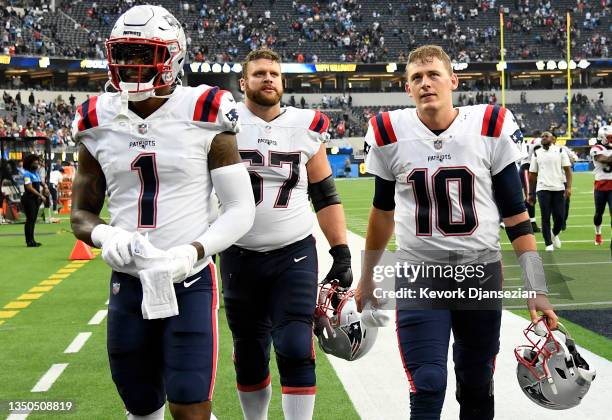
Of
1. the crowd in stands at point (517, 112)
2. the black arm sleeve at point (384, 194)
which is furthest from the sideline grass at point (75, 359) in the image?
the crowd in stands at point (517, 112)

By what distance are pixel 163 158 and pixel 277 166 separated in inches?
51.5

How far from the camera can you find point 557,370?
3768 millimetres

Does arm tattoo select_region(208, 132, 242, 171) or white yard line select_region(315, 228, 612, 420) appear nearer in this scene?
arm tattoo select_region(208, 132, 242, 171)

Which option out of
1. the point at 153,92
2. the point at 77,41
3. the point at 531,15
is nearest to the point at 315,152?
the point at 153,92

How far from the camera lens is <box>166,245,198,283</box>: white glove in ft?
10.2

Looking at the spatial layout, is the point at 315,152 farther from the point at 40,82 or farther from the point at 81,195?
the point at 40,82

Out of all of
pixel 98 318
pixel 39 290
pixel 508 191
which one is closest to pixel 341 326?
pixel 508 191

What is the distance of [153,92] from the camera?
3.40m

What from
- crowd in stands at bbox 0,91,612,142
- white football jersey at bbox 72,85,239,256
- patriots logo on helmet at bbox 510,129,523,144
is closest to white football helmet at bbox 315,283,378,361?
patriots logo on helmet at bbox 510,129,523,144

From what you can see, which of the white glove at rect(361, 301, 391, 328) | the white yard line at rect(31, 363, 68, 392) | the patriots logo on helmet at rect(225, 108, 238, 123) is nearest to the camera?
the patriots logo on helmet at rect(225, 108, 238, 123)

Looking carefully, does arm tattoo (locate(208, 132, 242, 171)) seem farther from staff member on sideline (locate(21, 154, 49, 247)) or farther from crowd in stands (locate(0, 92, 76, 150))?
crowd in stands (locate(0, 92, 76, 150))

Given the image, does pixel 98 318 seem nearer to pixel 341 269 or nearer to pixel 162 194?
pixel 341 269

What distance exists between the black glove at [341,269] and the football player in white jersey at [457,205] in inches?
33.6

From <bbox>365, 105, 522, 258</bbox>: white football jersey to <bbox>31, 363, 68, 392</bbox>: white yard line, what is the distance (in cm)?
301
